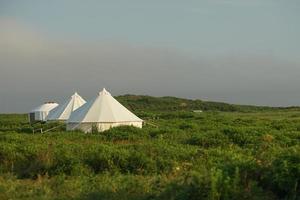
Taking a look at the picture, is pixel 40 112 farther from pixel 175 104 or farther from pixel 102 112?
pixel 175 104

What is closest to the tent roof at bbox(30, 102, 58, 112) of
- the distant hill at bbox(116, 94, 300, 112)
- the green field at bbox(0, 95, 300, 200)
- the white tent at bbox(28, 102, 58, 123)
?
the white tent at bbox(28, 102, 58, 123)

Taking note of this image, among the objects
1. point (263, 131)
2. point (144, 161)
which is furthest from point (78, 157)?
point (263, 131)

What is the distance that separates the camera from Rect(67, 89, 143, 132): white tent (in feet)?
96.9

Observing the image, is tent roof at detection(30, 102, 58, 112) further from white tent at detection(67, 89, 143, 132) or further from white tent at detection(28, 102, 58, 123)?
white tent at detection(67, 89, 143, 132)

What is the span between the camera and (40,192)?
1047 cm

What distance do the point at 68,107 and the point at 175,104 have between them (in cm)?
4802

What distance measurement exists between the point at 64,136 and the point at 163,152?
936 cm

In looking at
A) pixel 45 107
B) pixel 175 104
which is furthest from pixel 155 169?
pixel 175 104

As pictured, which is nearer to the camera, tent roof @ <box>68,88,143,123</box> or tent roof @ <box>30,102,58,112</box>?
tent roof @ <box>68,88,143,123</box>

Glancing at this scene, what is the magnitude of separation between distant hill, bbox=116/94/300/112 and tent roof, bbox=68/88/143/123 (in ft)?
169

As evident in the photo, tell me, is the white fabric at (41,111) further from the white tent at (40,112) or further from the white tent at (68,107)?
the white tent at (68,107)

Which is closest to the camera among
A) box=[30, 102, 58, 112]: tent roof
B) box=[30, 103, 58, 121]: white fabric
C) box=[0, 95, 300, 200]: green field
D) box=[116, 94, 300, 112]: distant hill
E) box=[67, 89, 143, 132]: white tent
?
box=[0, 95, 300, 200]: green field

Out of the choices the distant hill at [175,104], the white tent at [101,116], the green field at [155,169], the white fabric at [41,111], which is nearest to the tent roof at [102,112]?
the white tent at [101,116]

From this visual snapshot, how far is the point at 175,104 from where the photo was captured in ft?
289
